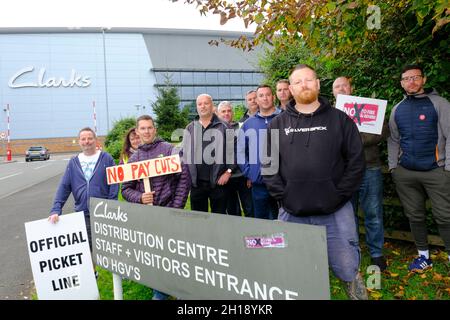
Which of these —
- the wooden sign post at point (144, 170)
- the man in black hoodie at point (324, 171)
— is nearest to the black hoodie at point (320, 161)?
the man in black hoodie at point (324, 171)

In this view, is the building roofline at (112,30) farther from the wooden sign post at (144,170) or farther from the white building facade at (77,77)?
the wooden sign post at (144,170)

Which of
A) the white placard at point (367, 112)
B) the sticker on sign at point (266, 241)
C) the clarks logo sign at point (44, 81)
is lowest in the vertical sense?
the sticker on sign at point (266, 241)

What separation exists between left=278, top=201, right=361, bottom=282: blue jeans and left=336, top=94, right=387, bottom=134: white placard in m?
1.44

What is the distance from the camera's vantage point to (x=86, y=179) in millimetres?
4094

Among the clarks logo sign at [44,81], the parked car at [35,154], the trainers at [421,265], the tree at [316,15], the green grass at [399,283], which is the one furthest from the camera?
the clarks logo sign at [44,81]

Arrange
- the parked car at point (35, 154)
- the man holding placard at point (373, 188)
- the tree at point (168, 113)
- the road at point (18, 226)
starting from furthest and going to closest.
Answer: the parked car at point (35, 154) → the tree at point (168, 113) → the road at point (18, 226) → the man holding placard at point (373, 188)

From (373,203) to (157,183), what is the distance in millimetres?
2297

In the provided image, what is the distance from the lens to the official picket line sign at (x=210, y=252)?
1911mm

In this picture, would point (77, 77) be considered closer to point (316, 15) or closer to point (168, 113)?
point (168, 113)

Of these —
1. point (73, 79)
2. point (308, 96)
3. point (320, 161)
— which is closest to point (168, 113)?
point (308, 96)

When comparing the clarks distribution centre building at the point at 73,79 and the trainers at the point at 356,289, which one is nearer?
the trainers at the point at 356,289

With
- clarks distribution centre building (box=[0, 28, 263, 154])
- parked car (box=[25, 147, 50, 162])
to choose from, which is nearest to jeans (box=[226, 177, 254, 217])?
parked car (box=[25, 147, 50, 162])

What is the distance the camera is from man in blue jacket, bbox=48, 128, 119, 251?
4070 mm

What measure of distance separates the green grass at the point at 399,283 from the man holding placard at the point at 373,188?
24 centimetres
